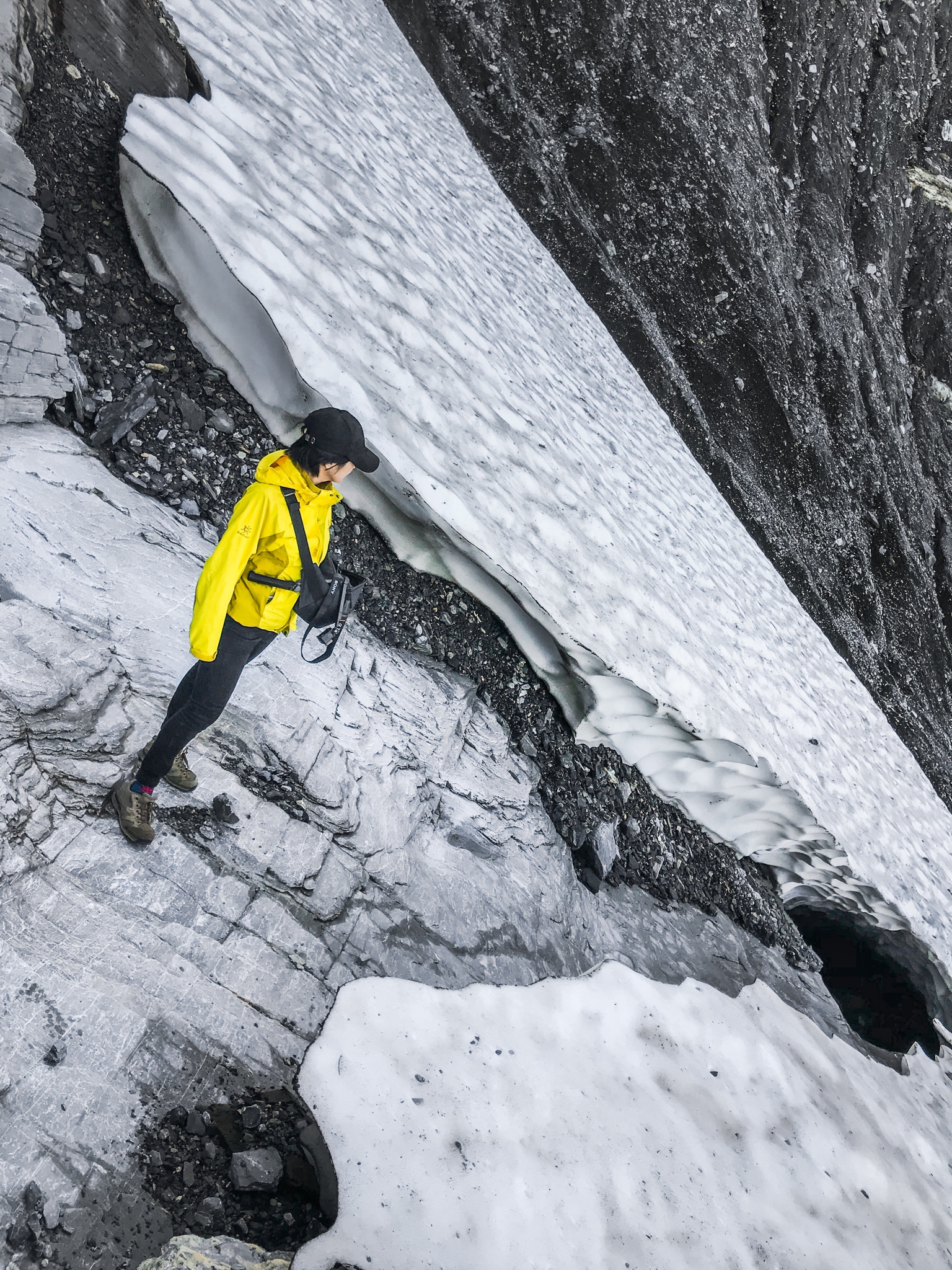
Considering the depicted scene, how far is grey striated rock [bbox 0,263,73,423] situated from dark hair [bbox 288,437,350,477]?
4.55ft

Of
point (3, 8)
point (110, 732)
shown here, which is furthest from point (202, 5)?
point (110, 732)

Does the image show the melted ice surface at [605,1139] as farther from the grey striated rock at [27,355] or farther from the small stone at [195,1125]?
the grey striated rock at [27,355]

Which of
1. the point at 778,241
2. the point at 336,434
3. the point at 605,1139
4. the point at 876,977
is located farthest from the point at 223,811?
the point at 778,241

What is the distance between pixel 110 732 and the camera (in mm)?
2428

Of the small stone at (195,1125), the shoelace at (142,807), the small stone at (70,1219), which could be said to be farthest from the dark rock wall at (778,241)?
the small stone at (70,1219)

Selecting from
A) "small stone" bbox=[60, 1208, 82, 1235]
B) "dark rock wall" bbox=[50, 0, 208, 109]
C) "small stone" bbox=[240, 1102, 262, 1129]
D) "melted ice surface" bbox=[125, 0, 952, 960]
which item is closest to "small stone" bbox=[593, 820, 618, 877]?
"melted ice surface" bbox=[125, 0, 952, 960]

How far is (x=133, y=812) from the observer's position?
2268mm

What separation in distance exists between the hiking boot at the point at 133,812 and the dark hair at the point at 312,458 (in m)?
1.06

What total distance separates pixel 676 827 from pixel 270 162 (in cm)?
399

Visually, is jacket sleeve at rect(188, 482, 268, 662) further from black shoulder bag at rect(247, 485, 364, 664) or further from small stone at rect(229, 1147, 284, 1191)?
small stone at rect(229, 1147, 284, 1191)

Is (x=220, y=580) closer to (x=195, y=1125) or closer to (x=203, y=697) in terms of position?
(x=203, y=697)

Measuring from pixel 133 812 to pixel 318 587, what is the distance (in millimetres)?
839

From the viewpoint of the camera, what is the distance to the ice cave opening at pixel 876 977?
4.52m

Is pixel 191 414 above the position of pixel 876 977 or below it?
above
